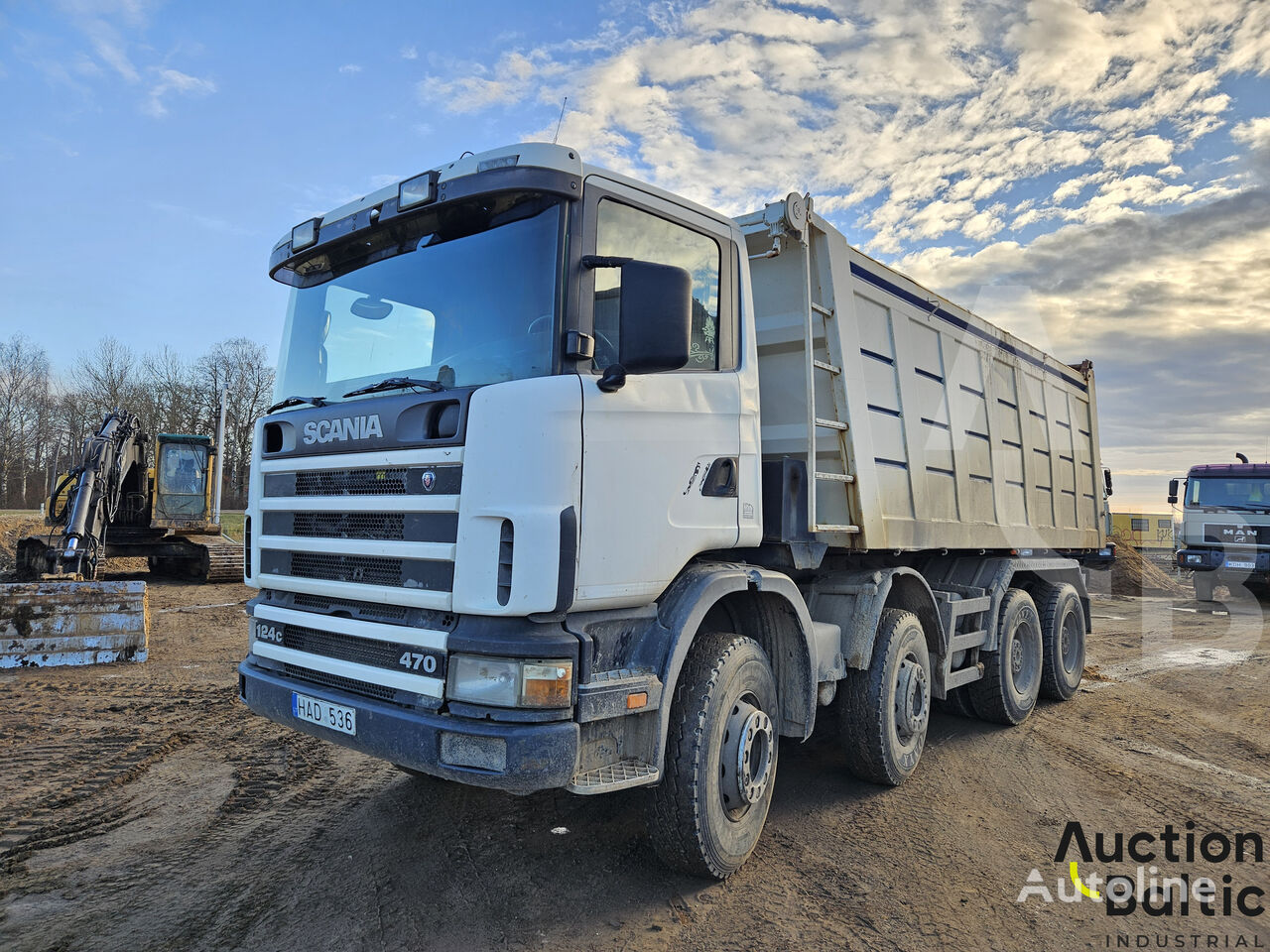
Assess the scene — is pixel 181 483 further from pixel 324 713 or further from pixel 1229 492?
pixel 1229 492

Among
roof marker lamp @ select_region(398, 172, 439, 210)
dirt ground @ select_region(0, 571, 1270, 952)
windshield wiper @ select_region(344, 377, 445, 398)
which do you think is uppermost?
roof marker lamp @ select_region(398, 172, 439, 210)

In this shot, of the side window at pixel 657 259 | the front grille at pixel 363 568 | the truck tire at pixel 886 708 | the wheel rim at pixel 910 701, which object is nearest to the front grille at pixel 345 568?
the front grille at pixel 363 568

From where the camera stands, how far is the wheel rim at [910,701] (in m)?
4.92

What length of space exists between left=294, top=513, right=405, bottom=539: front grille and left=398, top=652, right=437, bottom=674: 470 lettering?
473 millimetres

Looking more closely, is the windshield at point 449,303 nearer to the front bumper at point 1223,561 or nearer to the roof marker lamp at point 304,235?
the roof marker lamp at point 304,235

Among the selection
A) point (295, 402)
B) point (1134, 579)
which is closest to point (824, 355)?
point (295, 402)

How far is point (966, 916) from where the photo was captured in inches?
131

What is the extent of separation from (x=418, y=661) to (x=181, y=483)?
54.8 ft

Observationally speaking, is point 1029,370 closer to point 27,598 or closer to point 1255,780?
point 1255,780

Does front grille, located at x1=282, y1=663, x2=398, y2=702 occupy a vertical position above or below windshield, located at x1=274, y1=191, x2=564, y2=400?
below

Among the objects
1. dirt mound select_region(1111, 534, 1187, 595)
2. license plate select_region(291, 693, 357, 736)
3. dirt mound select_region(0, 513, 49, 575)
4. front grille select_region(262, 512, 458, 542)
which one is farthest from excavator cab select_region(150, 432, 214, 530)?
dirt mound select_region(1111, 534, 1187, 595)

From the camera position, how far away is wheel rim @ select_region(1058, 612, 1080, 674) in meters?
7.73

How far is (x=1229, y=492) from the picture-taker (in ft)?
55.7

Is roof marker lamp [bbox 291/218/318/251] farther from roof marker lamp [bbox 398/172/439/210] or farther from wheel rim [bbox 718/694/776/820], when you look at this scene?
wheel rim [bbox 718/694/776/820]
